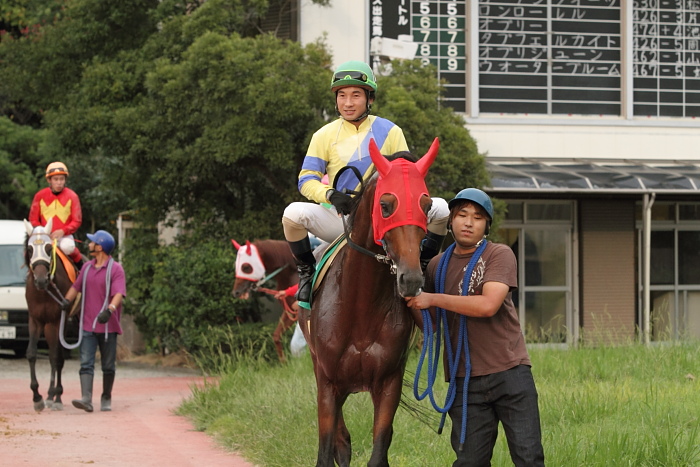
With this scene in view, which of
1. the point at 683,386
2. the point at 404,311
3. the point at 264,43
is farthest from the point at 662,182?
the point at 404,311

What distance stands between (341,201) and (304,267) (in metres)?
0.85

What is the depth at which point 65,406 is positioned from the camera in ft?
44.7

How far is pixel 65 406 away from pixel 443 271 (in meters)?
8.84

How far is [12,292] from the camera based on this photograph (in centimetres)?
1967

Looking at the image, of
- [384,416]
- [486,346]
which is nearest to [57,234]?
[384,416]

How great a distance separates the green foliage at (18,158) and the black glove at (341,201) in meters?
20.7

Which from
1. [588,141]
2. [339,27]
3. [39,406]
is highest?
[339,27]

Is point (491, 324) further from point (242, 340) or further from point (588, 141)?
point (588, 141)

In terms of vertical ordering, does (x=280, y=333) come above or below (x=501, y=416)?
below

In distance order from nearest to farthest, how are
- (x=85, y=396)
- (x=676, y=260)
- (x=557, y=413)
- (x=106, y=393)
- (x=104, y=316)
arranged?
(x=557, y=413) < (x=104, y=316) < (x=85, y=396) < (x=106, y=393) < (x=676, y=260)

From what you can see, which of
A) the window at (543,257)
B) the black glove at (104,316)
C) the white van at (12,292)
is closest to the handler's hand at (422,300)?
the black glove at (104,316)

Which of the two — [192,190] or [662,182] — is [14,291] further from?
[662,182]

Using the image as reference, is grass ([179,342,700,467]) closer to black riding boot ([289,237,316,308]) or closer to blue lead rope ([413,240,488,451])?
blue lead rope ([413,240,488,451])

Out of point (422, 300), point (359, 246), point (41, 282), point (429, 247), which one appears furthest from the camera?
point (41, 282)
